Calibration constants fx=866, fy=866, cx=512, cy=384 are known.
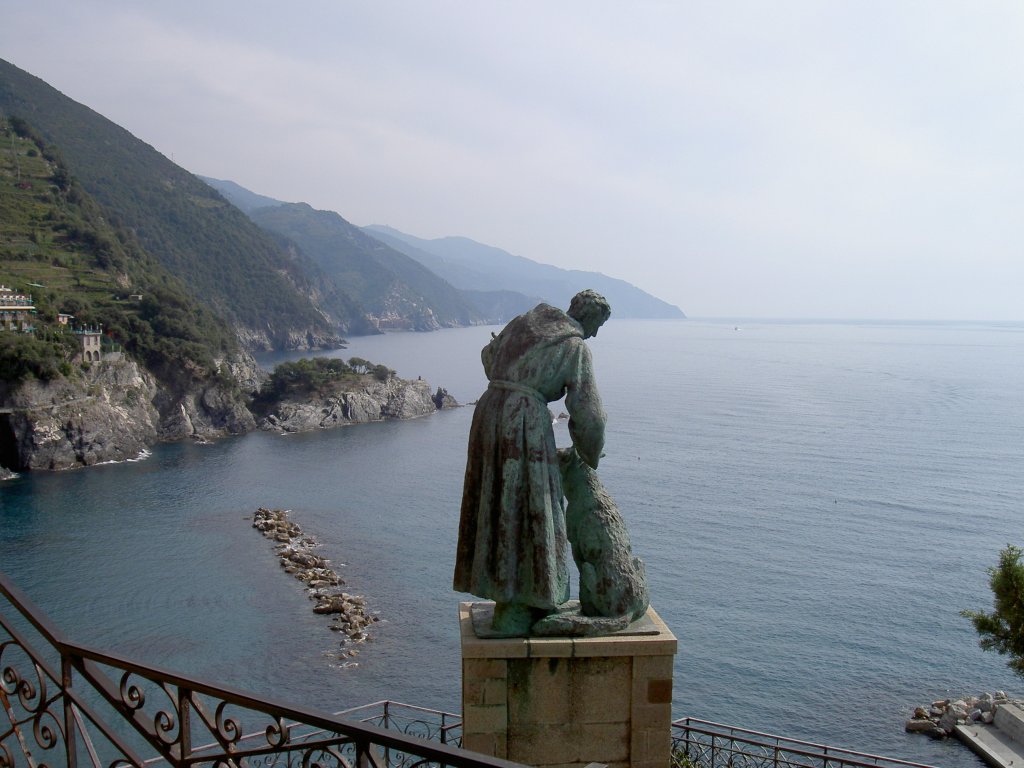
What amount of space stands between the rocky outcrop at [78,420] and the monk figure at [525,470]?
65456 millimetres

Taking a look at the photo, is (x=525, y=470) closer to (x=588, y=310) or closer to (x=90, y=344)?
(x=588, y=310)

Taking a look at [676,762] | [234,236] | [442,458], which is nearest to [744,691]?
[676,762]

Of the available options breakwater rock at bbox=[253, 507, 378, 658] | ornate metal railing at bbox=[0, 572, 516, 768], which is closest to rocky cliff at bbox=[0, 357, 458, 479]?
breakwater rock at bbox=[253, 507, 378, 658]

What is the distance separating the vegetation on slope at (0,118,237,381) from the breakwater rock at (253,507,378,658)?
2621 centimetres

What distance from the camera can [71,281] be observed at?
84.5 meters

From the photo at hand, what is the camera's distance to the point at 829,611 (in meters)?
36.9

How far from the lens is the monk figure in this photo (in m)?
5.61

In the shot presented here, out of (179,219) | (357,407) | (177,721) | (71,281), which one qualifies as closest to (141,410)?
(71,281)

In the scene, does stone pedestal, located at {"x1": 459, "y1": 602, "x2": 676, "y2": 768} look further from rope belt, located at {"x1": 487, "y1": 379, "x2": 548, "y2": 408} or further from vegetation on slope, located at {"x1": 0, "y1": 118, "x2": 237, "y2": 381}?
vegetation on slope, located at {"x1": 0, "y1": 118, "x2": 237, "y2": 381}

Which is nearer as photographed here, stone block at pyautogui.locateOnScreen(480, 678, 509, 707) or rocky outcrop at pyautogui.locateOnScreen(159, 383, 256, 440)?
stone block at pyautogui.locateOnScreen(480, 678, 509, 707)

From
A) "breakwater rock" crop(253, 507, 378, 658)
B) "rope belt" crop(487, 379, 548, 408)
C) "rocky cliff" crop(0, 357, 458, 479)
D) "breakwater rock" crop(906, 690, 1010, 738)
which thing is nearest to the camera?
"rope belt" crop(487, 379, 548, 408)

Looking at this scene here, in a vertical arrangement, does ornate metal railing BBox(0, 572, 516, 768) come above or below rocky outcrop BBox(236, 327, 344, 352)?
below

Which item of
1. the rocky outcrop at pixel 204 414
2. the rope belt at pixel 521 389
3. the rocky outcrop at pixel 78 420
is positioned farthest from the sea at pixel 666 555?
the rope belt at pixel 521 389

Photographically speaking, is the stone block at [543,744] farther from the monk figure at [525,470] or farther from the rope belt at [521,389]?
the rope belt at [521,389]
